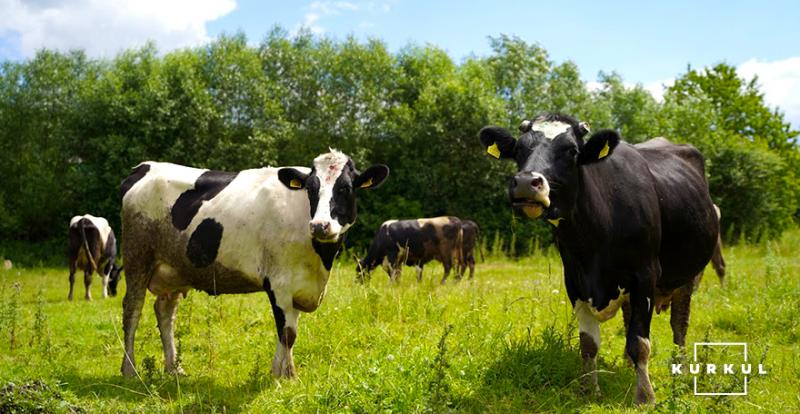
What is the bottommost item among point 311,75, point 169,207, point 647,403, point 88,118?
point 647,403

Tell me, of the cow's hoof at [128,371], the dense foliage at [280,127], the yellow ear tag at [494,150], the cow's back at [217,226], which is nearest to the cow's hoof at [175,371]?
the cow's hoof at [128,371]

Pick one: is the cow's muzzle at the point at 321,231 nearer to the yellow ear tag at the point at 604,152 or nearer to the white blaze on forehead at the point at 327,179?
the white blaze on forehead at the point at 327,179

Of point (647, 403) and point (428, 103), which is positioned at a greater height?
point (428, 103)

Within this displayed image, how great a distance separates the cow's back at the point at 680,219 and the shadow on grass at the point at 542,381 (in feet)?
3.35

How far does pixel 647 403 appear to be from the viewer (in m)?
4.99

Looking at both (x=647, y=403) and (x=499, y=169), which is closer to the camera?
(x=647, y=403)

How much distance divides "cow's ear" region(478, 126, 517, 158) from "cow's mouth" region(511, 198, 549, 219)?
2.72ft

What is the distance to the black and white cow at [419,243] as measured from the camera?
16922mm

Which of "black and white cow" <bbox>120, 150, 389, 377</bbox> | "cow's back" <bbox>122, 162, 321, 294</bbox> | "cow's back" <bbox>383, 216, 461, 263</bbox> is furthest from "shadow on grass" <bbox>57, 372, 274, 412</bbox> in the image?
"cow's back" <bbox>383, 216, 461, 263</bbox>

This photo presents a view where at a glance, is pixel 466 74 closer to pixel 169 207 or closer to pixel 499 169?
pixel 499 169

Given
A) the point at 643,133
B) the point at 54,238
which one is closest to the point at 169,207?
the point at 54,238

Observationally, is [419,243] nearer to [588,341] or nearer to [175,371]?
[175,371]

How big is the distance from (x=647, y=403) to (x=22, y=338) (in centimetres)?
823

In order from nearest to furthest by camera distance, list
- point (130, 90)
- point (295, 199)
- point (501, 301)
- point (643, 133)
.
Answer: point (295, 199)
point (501, 301)
point (130, 90)
point (643, 133)
